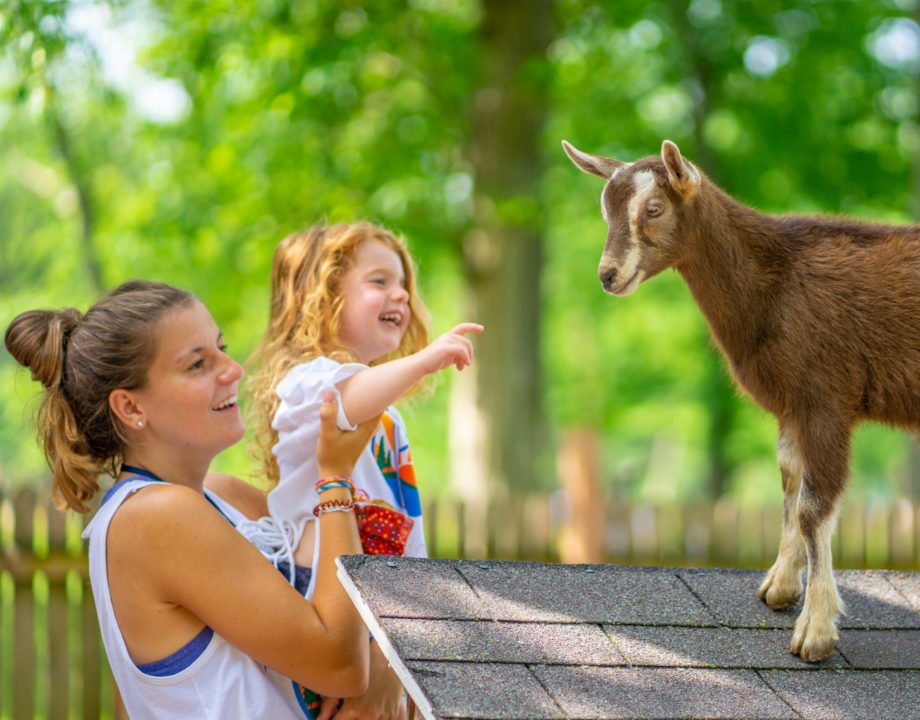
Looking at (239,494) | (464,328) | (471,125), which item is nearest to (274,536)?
(239,494)

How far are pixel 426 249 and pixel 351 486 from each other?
695 centimetres

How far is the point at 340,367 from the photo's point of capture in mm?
2469

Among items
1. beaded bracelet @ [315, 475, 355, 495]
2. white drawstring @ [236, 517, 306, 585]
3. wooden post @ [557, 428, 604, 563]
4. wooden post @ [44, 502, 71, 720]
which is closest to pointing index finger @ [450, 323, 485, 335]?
beaded bracelet @ [315, 475, 355, 495]

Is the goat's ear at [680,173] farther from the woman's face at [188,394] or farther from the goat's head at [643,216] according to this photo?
the woman's face at [188,394]

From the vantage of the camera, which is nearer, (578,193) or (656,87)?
(656,87)

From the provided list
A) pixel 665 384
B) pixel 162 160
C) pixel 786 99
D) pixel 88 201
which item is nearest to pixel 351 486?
pixel 162 160

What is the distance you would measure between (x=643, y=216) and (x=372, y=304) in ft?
3.19

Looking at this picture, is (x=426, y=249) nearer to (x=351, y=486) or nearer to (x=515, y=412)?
(x=515, y=412)

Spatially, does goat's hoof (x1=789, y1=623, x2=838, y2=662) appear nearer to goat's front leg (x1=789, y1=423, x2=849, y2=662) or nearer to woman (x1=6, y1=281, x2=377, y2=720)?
goat's front leg (x1=789, y1=423, x2=849, y2=662)

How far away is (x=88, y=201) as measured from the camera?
1437 cm

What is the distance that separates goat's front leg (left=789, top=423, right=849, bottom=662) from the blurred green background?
472 centimetres

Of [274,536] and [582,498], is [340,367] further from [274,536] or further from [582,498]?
[582,498]

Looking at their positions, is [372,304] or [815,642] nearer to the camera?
[815,642]

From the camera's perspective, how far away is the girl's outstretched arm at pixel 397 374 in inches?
89.4
